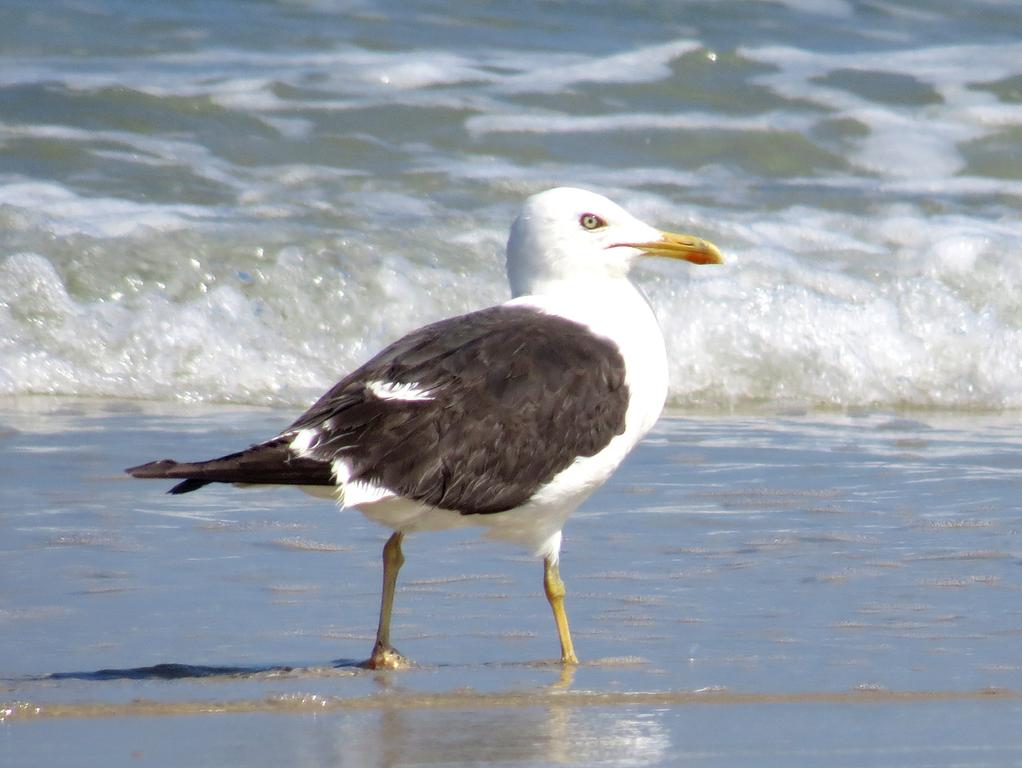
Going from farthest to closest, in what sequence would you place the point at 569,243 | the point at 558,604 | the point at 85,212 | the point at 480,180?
the point at 480,180
the point at 85,212
the point at 569,243
the point at 558,604

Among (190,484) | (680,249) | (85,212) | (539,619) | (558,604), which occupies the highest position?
(680,249)

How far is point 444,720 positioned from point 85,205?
22.9 ft

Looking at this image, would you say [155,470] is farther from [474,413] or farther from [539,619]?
[539,619]

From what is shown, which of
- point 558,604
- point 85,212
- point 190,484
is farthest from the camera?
point 85,212

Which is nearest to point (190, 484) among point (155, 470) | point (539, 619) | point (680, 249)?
point (155, 470)

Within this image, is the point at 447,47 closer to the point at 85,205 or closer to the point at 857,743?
the point at 85,205

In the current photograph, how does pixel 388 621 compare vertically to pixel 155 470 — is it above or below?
below

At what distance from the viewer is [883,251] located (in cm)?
1023

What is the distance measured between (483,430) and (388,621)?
52 centimetres

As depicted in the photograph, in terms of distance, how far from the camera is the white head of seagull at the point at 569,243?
16.8ft

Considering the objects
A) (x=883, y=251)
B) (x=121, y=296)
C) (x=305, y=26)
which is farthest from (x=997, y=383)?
(x=305, y=26)

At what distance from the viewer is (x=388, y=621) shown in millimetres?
4410

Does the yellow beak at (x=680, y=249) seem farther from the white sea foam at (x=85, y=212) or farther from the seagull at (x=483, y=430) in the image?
the white sea foam at (x=85, y=212)

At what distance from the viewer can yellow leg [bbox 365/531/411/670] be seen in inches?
167
